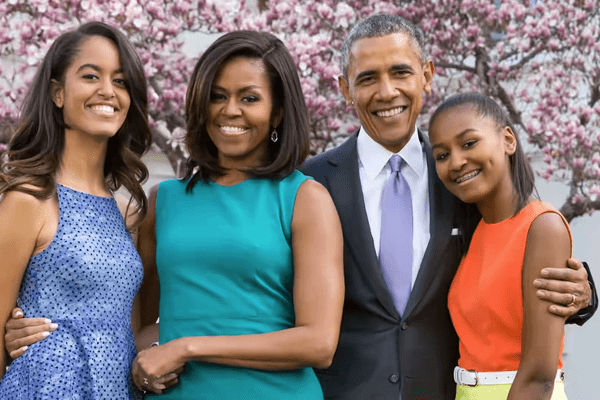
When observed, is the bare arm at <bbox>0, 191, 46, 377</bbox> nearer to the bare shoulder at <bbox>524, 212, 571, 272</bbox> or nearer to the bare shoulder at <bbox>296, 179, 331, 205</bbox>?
the bare shoulder at <bbox>296, 179, 331, 205</bbox>

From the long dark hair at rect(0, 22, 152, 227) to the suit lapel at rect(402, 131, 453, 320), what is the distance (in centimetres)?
104

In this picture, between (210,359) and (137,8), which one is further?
(137,8)

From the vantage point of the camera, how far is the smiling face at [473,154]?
2.93 metres

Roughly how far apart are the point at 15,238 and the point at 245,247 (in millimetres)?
714

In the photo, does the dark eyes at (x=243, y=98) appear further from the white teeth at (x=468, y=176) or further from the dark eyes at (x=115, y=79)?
the white teeth at (x=468, y=176)

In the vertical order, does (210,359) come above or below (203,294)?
below

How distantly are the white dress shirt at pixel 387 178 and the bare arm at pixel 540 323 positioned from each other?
1.74 ft

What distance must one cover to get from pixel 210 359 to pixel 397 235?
96cm

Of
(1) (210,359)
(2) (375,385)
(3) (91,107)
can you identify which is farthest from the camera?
(2) (375,385)

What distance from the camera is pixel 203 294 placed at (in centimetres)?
265

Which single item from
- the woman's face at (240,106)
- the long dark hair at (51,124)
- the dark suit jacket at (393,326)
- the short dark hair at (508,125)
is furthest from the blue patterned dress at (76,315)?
the short dark hair at (508,125)

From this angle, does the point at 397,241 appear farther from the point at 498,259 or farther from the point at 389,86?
the point at 389,86

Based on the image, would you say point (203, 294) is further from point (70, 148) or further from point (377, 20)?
point (377, 20)

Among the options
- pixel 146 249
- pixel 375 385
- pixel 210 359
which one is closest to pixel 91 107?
pixel 146 249
